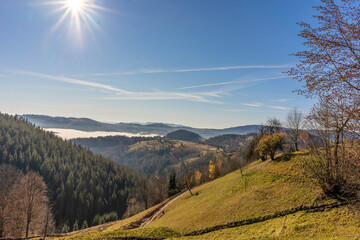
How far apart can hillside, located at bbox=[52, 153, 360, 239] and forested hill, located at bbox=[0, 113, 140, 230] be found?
396 ft

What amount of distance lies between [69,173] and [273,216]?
564 feet

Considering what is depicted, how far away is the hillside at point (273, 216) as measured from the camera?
49.0 feet

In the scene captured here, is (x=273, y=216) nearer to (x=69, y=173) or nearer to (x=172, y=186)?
(x=172, y=186)

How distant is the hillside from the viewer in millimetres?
14945

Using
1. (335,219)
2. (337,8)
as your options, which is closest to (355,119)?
(337,8)

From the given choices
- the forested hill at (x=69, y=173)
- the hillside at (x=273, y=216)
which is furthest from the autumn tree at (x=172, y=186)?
the forested hill at (x=69, y=173)

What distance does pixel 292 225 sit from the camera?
16.5 meters

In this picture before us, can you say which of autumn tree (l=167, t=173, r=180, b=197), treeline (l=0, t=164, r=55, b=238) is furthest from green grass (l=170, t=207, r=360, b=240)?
autumn tree (l=167, t=173, r=180, b=197)

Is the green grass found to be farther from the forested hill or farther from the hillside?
the forested hill

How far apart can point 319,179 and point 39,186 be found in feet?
199

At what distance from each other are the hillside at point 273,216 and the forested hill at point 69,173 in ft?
396

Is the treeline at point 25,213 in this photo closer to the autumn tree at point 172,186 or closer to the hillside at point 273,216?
the hillside at point 273,216

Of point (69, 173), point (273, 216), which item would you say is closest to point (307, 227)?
point (273, 216)

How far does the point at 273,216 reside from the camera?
806 inches
